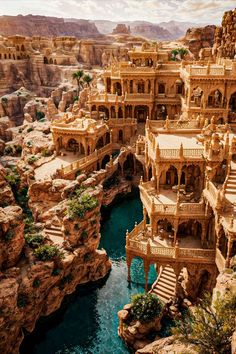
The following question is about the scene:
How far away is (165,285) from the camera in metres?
28.6

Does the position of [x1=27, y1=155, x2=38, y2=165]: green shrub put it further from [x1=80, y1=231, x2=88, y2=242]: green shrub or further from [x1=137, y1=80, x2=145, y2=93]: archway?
[x1=137, y1=80, x2=145, y2=93]: archway

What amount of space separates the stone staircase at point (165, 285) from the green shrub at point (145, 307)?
3309mm

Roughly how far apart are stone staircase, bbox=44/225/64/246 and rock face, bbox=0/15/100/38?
14946 cm

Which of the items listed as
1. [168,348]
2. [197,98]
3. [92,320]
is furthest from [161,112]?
[168,348]

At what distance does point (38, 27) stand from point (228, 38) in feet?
427

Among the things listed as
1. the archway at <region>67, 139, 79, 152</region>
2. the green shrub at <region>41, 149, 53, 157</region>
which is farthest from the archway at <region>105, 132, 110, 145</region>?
the green shrub at <region>41, 149, 53, 157</region>

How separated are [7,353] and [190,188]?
20.4 meters

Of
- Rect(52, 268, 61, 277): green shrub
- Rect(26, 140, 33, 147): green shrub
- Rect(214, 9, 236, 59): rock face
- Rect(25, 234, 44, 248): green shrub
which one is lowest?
Rect(52, 268, 61, 277): green shrub

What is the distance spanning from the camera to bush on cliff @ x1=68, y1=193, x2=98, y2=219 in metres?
29.9

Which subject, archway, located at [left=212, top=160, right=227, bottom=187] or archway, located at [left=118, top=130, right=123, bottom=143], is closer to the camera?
archway, located at [left=212, top=160, right=227, bottom=187]

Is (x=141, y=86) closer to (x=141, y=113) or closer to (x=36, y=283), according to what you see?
(x=141, y=113)

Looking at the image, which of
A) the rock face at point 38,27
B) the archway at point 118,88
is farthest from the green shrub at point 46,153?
the rock face at point 38,27

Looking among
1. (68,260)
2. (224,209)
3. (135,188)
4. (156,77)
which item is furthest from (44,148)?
(224,209)

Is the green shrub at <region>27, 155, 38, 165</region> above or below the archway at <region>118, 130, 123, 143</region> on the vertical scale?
below
